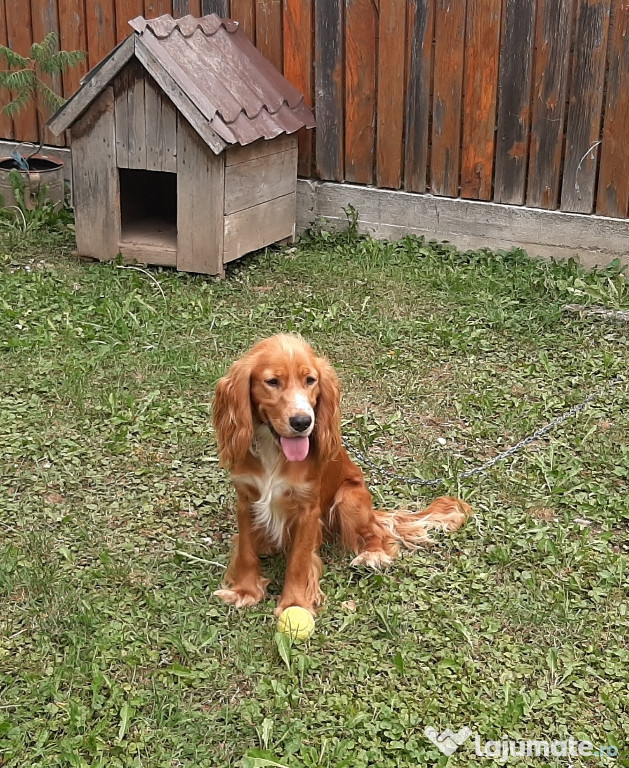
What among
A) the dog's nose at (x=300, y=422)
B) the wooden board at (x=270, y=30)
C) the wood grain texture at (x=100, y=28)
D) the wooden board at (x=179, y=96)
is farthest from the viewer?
the wood grain texture at (x=100, y=28)

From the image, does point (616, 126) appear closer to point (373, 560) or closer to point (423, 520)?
point (423, 520)

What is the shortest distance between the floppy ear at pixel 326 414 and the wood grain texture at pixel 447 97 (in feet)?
13.1

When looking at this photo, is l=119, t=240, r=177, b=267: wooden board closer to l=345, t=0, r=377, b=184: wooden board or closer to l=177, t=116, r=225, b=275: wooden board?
l=177, t=116, r=225, b=275: wooden board

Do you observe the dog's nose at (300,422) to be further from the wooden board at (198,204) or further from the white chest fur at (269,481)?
the wooden board at (198,204)

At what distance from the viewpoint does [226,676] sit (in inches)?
127

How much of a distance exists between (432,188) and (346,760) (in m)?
5.07

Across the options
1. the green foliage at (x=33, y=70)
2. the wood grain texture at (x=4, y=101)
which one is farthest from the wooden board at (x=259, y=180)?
the wood grain texture at (x=4, y=101)

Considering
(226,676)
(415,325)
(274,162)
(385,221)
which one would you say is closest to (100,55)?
Result: (274,162)

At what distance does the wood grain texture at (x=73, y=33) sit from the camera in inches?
313

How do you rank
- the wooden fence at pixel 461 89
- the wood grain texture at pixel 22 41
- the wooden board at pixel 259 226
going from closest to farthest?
the wooden fence at pixel 461 89 → the wooden board at pixel 259 226 → the wood grain texture at pixel 22 41

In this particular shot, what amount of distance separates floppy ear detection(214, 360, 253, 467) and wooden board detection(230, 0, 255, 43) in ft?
15.5

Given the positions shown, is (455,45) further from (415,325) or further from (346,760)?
(346,760)

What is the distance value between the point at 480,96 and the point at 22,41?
150 inches

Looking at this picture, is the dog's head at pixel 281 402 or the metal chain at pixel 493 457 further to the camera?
the metal chain at pixel 493 457
